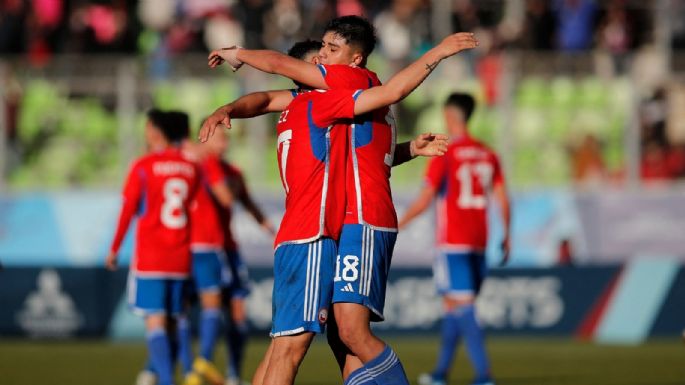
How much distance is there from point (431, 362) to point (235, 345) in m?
3.16

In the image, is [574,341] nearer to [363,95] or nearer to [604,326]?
[604,326]

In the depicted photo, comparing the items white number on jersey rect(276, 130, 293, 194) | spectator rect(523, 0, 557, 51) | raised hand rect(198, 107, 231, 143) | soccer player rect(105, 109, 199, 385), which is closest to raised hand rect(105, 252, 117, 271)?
soccer player rect(105, 109, 199, 385)

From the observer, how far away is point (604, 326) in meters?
19.8

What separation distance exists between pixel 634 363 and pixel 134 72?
346 inches

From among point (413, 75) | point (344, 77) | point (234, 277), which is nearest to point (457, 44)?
point (413, 75)

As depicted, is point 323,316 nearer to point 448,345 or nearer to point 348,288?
point 348,288

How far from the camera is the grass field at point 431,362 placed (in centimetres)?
1399

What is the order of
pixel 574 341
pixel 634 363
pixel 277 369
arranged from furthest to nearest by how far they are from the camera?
A: pixel 574 341
pixel 634 363
pixel 277 369

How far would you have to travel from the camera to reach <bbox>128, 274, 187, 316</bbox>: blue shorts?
12250 mm

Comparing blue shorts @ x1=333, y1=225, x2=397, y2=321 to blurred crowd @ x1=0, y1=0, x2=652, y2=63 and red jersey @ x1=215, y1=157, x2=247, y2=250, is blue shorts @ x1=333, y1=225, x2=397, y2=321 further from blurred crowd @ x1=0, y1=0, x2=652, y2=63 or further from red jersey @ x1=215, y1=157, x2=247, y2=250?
blurred crowd @ x1=0, y1=0, x2=652, y2=63

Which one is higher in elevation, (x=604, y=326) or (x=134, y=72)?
(x=134, y=72)

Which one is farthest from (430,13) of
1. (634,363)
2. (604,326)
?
(634,363)

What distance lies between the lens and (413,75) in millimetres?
7688

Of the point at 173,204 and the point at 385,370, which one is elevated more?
the point at 173,204
